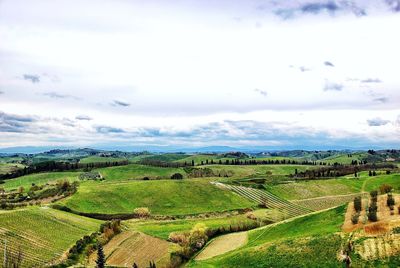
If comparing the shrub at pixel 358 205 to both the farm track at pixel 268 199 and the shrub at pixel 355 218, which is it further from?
the farm track at pixel 268 199

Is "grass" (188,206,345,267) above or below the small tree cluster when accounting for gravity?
below

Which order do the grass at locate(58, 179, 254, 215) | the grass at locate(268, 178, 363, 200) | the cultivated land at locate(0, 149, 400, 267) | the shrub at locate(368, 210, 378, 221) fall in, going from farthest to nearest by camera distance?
the grass at locate(268, 178, 363, 200) < the grass at locate(58, 179, 254, 215) < the shrub at locate(368, 210, 378, 221) < the cultivated land at locate(0, 149, 400, 267)

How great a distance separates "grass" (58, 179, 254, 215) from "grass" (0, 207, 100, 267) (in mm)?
22748

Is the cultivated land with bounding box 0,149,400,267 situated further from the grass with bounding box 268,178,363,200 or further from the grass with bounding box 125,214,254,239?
the grass with bounding box 268,178,363,200

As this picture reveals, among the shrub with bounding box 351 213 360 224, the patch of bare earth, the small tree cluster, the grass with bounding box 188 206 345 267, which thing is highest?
the small tree cluster

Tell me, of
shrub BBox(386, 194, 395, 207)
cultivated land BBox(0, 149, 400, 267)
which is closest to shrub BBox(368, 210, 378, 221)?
cultivated land BBox(0, 149, 400, 267)

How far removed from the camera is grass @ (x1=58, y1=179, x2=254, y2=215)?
148 m

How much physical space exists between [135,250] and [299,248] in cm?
4433

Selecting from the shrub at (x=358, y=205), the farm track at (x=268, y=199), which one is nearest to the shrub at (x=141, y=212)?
the farm track at (x=268, y=199)

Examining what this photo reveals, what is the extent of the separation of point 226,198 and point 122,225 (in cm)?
5491

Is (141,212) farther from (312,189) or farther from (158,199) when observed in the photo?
(312,189)

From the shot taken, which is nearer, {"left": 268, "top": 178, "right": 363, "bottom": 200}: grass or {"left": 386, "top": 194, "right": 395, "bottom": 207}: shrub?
{"left": 386, "top": 194, "right": 395, "bottom": 207}: shrub

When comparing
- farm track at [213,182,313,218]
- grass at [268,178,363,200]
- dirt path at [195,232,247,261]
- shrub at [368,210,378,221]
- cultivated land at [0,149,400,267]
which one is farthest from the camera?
grass at [268,178,363,200]

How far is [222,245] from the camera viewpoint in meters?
81.8
